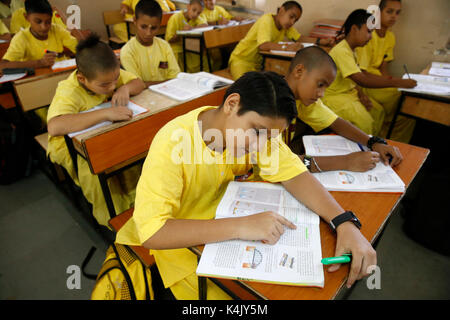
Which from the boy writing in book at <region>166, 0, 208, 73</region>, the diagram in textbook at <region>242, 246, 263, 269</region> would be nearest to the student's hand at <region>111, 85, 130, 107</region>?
the diagram in textbook at <region>242, 246, 263, 269</region>

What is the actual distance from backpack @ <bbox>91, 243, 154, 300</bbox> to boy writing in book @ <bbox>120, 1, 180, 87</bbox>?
1.37 meters

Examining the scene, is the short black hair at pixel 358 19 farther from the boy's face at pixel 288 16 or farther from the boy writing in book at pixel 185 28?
the boy writing in book at pixel 185 28

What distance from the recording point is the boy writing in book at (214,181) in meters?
0.81

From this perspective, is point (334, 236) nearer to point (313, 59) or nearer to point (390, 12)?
point (313, 59)

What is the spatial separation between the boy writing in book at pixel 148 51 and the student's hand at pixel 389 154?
162cm

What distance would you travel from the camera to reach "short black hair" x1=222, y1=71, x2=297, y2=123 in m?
0.82

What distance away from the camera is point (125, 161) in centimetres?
156

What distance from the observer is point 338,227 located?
2.81 feet

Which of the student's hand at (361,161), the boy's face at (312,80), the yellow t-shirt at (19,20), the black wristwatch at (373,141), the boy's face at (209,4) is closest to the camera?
the student's hand at (361,161)

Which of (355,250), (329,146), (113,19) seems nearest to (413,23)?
(329,146)

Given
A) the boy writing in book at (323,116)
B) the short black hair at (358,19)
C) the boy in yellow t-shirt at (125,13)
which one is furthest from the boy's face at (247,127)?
the boy in yellow t-shirt at (125,13)

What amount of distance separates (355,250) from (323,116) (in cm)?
98

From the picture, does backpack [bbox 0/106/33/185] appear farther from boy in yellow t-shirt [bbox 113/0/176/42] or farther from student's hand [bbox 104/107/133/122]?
boy in yellow t-shirt [bbox 113/0/176/42]
